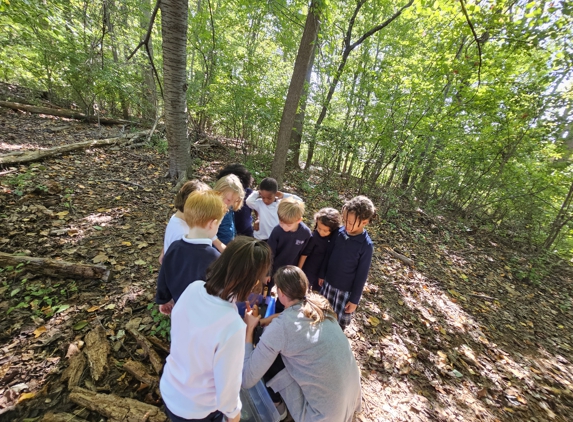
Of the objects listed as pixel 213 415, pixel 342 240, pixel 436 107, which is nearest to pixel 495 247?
pixel 436 107

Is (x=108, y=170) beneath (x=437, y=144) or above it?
beneath

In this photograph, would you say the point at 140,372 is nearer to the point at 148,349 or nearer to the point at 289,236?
the point at 148,349

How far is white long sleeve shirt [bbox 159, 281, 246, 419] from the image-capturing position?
1091 mm

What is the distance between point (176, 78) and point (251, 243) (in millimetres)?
4541

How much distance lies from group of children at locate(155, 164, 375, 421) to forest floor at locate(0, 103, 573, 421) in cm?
77

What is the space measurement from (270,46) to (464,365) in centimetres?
1123

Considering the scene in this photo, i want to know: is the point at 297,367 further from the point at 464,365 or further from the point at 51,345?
the point at 464,365

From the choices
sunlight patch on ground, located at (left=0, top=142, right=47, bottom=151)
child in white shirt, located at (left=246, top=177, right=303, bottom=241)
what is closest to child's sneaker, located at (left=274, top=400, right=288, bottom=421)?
child in white shirt, located at (left=246, top=177, right=303, bottom=241)

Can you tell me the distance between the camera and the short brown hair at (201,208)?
1574 mm

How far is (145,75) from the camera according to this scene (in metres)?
9.61

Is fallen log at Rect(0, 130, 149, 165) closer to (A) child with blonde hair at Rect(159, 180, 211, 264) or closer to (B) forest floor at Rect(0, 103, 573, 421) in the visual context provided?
(B) forest floor at Rect(0, 103, 573, 421)

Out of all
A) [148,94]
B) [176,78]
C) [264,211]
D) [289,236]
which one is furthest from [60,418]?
[148,94]

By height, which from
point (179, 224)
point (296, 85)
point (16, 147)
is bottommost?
point (16, 147)

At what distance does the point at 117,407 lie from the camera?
168cm
